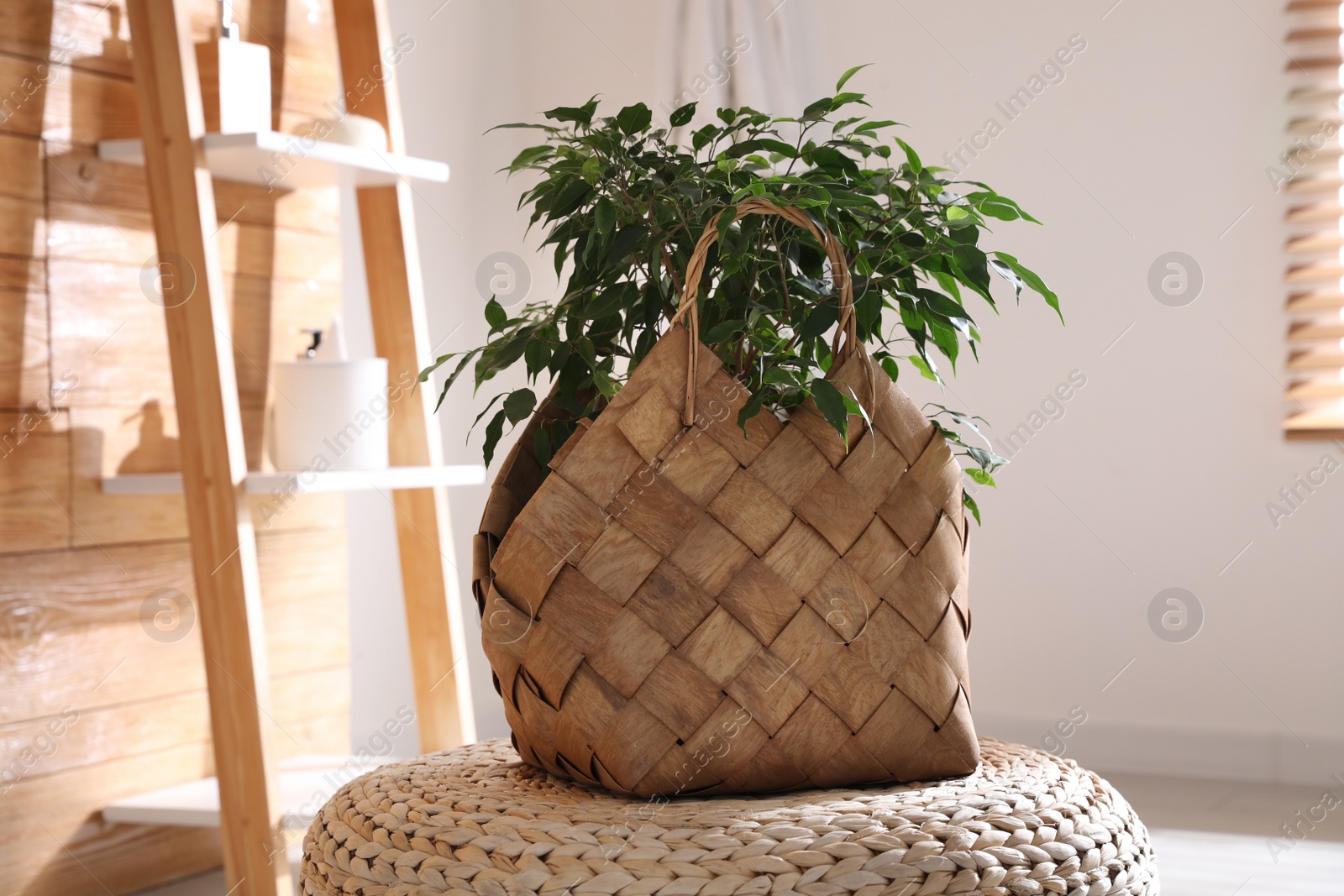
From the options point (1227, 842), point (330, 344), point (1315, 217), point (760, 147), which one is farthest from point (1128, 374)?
point (760, 147)

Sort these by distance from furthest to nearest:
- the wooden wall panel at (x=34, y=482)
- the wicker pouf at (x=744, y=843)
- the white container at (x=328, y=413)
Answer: the white container at (x=328, y=413)
the wooden wall panel at (x=34, y=482)
the wicker pouf at (x=744, y=843)

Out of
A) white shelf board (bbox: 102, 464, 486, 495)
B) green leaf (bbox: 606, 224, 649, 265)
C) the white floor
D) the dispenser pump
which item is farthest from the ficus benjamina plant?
the white floor

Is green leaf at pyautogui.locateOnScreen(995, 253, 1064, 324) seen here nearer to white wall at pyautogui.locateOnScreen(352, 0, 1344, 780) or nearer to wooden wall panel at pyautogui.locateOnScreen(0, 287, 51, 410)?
wooden wall panel at pyautogui.locateOnScreen(0, 287, 51, 410)

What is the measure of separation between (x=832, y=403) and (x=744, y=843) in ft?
0.61

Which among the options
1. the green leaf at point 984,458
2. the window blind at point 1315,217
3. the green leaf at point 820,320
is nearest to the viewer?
the green leaf at point 820,320

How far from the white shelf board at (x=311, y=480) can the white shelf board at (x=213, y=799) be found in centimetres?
30

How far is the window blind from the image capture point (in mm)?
1615

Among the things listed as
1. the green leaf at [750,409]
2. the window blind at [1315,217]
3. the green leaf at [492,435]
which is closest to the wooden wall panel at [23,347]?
the green leaf at [492,435]

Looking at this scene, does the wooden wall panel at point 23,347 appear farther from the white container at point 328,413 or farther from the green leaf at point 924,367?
the green leaf at point 924,367

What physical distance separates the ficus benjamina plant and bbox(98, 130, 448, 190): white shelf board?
606 mm

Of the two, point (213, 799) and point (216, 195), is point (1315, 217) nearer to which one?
point (216, 195)

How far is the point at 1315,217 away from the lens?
1628 millimetres

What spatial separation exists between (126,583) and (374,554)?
56 cm

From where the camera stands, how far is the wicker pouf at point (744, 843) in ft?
1.35
